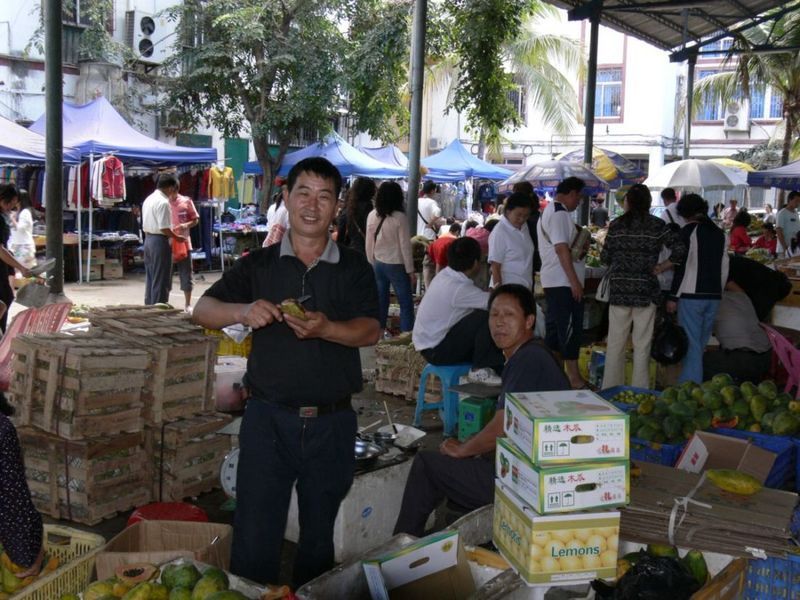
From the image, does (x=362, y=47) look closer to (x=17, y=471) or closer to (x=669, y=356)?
(x=669, y=356)

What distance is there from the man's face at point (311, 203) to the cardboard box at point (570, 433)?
3.13ft

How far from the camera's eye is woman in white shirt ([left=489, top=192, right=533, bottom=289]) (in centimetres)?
787

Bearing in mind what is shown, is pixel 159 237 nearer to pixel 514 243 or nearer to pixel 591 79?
pixel 514 243

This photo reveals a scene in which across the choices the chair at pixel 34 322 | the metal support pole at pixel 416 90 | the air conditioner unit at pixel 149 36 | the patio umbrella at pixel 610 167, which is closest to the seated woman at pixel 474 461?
the chair at pixel 34 322

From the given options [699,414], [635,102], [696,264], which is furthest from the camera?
A: [635,102]

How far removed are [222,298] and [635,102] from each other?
3331cm

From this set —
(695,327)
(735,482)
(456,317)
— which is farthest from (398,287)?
(735,482)

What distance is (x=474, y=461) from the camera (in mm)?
4113

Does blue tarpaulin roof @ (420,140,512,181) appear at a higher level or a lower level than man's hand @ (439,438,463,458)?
higher

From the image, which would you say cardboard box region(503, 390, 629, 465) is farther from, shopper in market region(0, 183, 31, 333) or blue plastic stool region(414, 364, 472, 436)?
shopper in market region(0, 183, 31, 333)

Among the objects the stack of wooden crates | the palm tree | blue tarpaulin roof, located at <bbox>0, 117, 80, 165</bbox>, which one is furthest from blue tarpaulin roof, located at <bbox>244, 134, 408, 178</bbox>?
the stack of wooden crates

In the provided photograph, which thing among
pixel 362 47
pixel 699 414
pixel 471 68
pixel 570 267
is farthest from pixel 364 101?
pixel 699 414

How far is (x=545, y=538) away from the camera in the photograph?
284 cm

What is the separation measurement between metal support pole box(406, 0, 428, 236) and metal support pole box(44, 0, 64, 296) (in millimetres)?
3715
